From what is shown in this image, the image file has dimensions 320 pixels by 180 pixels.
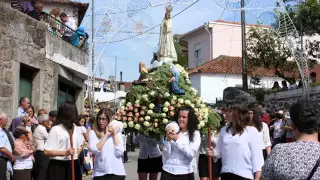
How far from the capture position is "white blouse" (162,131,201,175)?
6.20 meters

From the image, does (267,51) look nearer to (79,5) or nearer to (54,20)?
(79,5)

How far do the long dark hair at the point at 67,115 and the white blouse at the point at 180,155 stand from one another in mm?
1263

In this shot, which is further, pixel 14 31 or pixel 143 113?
pixel 14 31

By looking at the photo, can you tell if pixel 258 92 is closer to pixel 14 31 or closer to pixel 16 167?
pixel 14 31

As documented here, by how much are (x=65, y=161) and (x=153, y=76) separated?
87.1 inches

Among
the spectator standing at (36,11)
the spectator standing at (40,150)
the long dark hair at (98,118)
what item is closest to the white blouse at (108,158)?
the long dark hair at (98,118)

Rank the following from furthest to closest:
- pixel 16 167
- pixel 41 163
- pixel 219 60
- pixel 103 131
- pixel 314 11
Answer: pixel 219 60, pixel 314 11, pixel 41 163, pixel 16 167, pixel 103 131

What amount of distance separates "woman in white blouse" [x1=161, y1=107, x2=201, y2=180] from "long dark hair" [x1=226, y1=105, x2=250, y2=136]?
50 centimetres

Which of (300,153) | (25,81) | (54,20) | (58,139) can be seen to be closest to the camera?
(300,153)

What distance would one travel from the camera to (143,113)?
7555mm

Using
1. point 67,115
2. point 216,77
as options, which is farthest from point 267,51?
point 67,115

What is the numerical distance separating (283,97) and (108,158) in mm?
18747

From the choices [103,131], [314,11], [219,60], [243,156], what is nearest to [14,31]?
[103,131]

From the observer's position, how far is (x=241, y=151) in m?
5.93
